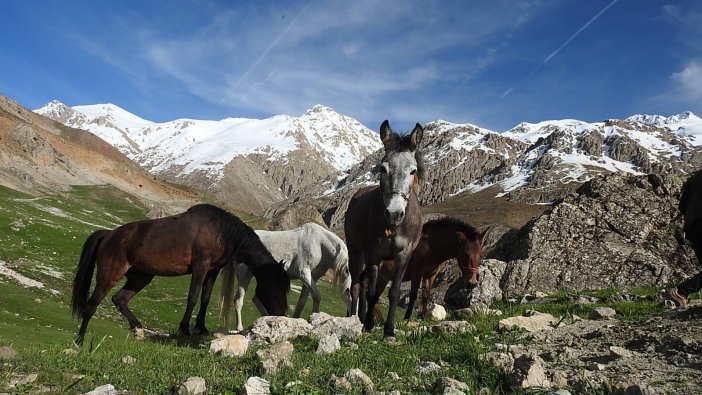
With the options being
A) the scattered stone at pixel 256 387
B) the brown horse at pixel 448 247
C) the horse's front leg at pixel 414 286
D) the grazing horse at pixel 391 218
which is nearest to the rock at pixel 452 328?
the grazing horse at pixel 391 218

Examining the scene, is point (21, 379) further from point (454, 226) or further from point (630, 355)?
point (454, 226)

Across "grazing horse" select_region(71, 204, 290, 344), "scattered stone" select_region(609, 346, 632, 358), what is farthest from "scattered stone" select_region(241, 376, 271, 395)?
"grazing horse" select_region(71, 204, 290, 344)

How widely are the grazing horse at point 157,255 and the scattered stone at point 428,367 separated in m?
7.20

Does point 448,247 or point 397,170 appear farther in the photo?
point 448,247

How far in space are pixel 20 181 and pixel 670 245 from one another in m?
84.1

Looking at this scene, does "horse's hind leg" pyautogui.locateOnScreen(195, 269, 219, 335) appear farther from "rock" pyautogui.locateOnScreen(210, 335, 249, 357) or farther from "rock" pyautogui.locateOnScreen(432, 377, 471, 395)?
"rock" pyautogui.locateOnScreen(432, 377, 471, 395)

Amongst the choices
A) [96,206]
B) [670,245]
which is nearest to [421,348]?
[670,245]

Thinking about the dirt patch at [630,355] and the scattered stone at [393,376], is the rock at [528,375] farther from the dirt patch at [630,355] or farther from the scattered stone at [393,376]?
the scattered stone at [393,376]

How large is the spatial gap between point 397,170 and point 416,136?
3.58ft

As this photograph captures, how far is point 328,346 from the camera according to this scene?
7.34 metres

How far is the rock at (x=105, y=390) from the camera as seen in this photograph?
17.6 feet

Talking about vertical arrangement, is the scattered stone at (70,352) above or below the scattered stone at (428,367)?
below

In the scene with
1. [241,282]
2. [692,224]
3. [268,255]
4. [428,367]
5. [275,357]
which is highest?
[692,224]

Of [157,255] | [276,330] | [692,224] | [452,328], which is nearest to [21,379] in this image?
[276,330]
